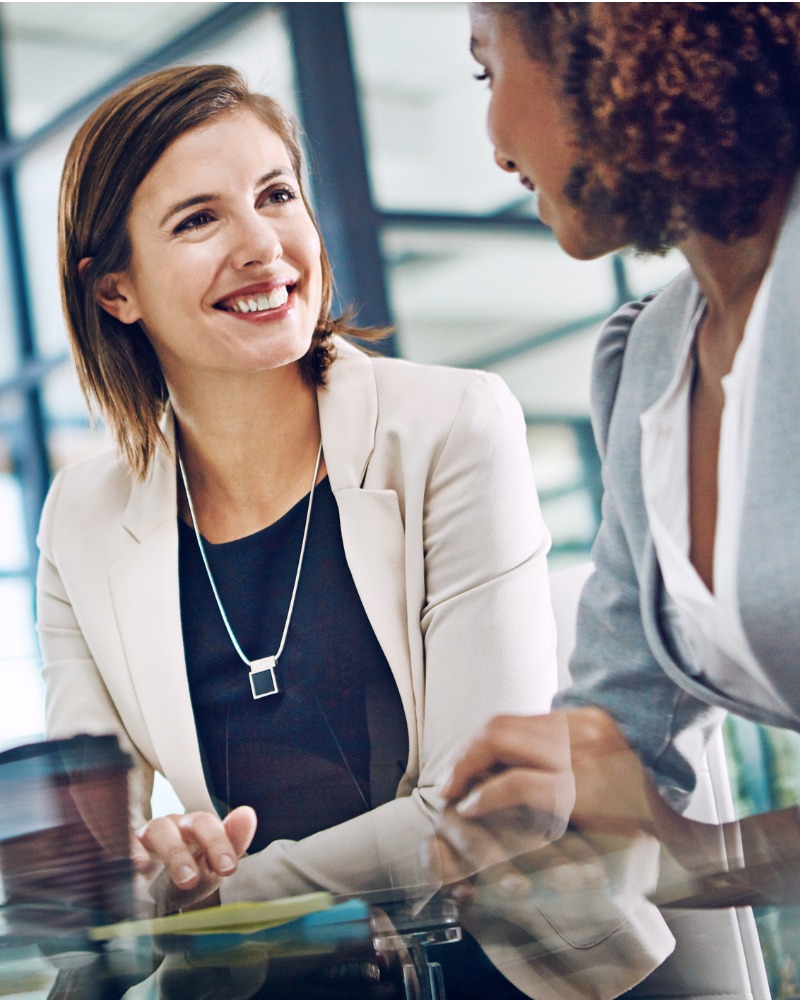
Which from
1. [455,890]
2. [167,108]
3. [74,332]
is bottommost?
[455,890]

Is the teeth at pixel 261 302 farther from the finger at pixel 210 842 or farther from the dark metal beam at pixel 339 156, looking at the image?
the finger at pixel 210 842

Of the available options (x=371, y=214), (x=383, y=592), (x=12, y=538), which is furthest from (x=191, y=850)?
(x=371, y=214)

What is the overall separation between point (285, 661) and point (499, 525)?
0.19 metres

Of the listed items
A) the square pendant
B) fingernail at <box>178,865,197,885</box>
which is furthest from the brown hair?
fingernail at <box>178,865,197,885</box>

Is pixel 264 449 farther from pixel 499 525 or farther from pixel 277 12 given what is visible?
pixel 277 12

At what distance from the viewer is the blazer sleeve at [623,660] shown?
65 cm

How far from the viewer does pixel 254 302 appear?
822 mm

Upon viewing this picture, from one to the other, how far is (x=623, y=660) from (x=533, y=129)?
33cm

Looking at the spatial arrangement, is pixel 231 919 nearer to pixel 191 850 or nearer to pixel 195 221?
pixel 191 850

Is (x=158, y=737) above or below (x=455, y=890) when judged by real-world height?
above

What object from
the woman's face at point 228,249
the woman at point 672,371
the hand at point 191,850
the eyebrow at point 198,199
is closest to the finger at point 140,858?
the hand at point 191,850

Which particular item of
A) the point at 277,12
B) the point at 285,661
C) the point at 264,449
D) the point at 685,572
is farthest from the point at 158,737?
the point at 277,12

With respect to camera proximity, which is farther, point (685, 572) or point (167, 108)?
point (167, 108)

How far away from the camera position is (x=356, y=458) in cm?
85
